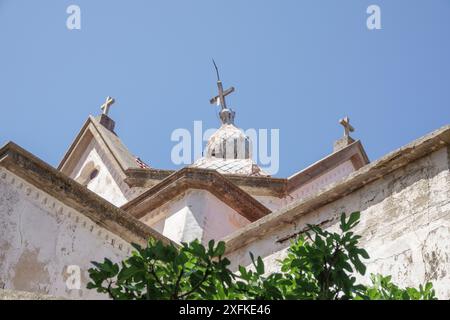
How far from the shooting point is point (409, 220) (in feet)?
25.1

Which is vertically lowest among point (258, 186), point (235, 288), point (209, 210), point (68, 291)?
point (235, 288)

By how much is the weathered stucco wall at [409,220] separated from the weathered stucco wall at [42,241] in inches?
85.6

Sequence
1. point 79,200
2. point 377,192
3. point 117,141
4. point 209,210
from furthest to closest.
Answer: point 117,141, point 209,210, point 79,200, point 377,192

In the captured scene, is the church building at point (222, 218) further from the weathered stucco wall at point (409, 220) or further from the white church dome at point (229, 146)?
the white church dome at point (229, 146)

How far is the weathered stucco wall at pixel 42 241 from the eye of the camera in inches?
326

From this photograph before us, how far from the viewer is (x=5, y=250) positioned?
8250mm

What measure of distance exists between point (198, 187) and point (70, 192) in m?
2.94

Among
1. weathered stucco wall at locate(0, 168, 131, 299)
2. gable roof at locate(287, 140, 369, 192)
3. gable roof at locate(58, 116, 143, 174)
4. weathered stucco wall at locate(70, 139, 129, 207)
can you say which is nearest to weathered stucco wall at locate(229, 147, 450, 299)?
weathered stucco wall at locate(0, 168, 131, 299)

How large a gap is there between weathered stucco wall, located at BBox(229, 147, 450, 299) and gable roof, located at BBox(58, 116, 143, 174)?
8.20 meters

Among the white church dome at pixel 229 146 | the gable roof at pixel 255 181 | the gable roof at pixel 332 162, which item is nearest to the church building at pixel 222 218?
the gable roof at pixel 255 181

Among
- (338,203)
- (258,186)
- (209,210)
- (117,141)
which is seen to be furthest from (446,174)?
(117,141)

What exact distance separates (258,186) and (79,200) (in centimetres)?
592

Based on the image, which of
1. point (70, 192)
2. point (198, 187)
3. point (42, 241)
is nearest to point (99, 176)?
point (198, 187)

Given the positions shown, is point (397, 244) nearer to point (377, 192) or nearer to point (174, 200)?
point (377, 192)
